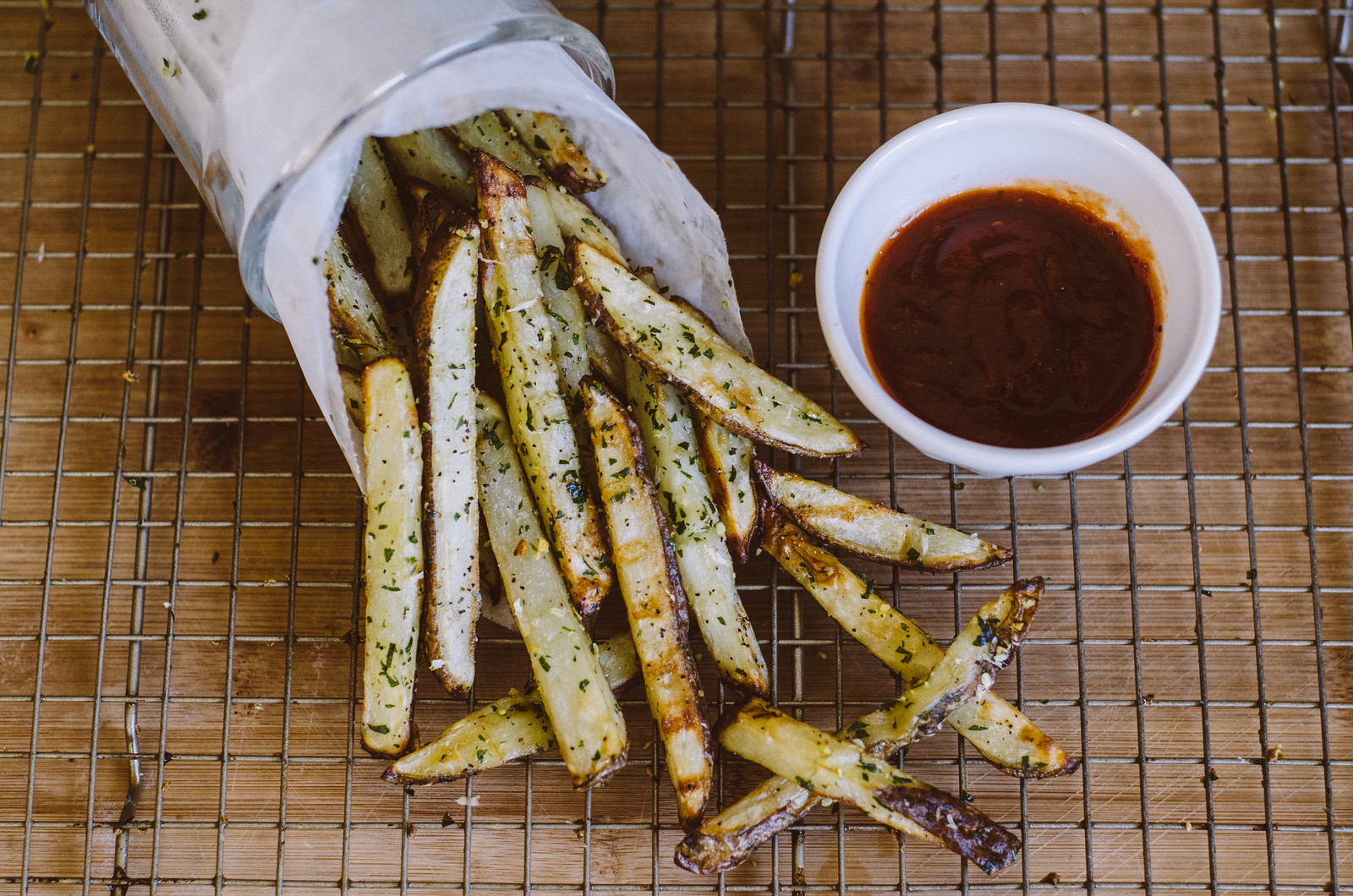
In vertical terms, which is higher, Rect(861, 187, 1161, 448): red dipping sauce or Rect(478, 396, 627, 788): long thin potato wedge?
Rect(861, 187, 1161, 448): red dipping sauce

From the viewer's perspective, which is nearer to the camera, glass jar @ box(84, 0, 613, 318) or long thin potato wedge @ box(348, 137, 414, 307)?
glass jar @ box(84, 0, 613, 318)

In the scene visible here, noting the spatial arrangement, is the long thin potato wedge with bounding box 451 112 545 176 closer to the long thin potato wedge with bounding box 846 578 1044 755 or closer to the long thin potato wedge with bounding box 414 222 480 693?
the long thin potato wedge with bounding box 414 222 480 693

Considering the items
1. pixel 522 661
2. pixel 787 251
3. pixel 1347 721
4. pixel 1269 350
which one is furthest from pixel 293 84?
pixel 1347 721

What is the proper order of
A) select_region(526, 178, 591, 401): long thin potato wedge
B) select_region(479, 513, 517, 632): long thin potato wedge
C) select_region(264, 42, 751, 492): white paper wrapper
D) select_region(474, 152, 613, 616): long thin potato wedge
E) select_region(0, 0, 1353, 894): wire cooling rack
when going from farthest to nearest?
select_region(0, 0, 1353, 894): wire cooling rack
select_region(479, 513, 517, 632): long thin potato wedge
select_region(526, 178, 591, 401): long thin potato wedge
select_region(474, 152, 613, 616): long thin potato wedge
select_region(264, 42, 751, 492): white paper wrapper

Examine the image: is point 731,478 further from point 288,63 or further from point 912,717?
point 288,63

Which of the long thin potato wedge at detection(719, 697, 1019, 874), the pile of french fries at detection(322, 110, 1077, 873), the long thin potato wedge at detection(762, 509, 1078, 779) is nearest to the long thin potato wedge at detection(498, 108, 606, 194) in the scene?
the pile of french fries at detection(322, 110, 1077, 873)

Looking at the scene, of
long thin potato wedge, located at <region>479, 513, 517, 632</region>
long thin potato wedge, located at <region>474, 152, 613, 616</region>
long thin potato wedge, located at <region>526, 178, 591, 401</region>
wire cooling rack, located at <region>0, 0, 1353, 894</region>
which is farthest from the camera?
wire cooling rack, located at <region>0, 0, 1353, 894</region>

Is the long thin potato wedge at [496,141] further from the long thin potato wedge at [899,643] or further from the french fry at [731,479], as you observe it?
the long thin potato wedge at [899,643]
